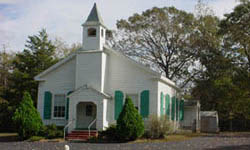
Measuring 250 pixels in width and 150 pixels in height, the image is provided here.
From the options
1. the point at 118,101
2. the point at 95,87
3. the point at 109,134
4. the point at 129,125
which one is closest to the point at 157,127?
the point at 129,125

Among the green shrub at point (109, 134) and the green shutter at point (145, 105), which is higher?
the green shutter at point (145, 105)

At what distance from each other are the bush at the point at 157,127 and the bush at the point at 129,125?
3.35ft

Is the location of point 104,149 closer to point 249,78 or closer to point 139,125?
point 139,125

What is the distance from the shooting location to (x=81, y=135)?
20.6 meters

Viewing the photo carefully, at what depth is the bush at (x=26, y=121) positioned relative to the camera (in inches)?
791

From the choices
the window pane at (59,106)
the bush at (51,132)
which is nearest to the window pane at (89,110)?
the window pane at (59,106)

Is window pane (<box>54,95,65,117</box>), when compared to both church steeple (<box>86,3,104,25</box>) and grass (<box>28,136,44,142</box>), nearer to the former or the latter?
grass (<box>28,136,44,142</box>)

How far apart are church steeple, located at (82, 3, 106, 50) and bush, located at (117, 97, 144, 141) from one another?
18.6 ft

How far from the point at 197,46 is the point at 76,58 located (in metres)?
15.0

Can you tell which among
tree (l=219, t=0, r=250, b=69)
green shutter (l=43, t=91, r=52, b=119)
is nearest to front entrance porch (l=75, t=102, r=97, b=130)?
green shutter (l=43, t=91, r=52, b=119)

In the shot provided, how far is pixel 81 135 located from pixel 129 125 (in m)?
3.82

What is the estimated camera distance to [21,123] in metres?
20.2

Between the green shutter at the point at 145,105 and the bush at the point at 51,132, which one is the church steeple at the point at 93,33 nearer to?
the green shutter at the point at 145,105

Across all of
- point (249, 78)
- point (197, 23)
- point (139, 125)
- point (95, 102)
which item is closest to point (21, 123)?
point (95, 102)
